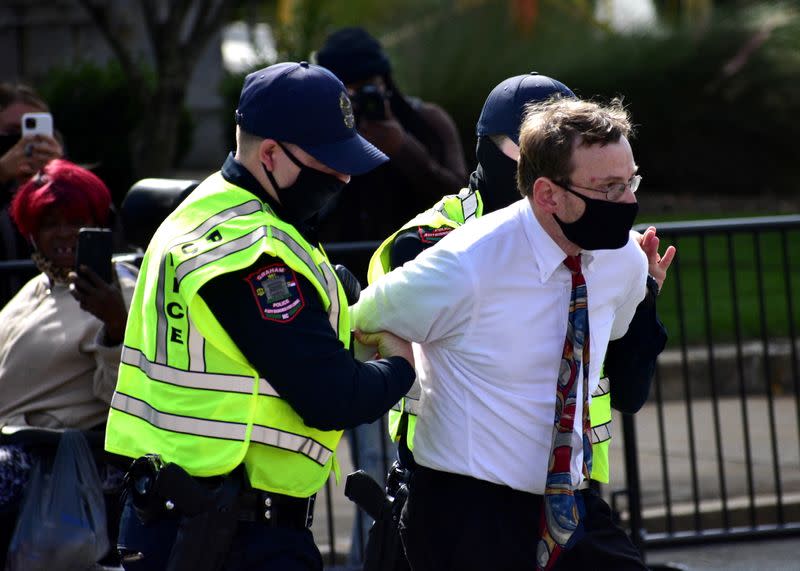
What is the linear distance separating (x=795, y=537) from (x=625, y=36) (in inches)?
487

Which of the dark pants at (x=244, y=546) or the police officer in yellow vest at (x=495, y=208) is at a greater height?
the police officer in yellow vest at (x=495, y=208)

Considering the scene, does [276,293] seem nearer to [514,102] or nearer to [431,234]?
[431,234]

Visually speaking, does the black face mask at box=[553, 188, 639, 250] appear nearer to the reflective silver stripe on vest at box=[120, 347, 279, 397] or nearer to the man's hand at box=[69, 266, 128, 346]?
the reflective silver stripe on vest at box=[120, 347, 279, 397]

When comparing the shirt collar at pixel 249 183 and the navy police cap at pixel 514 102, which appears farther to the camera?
the navy police cap at pixel 514 102

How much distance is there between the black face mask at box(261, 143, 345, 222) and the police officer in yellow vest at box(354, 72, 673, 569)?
546mm

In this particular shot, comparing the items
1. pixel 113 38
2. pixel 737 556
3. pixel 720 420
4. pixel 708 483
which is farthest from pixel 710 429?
pixel 113 38

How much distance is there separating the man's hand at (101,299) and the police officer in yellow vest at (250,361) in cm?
97

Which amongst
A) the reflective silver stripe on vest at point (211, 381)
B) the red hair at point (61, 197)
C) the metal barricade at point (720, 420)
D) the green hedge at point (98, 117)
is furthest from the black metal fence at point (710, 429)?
the green hedge at point (98, 117)

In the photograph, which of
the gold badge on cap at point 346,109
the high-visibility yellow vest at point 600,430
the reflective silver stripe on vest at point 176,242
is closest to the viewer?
the reflective silver stripe on vest at point 176,242

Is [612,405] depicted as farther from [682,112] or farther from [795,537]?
[682,112]

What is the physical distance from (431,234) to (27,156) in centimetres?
245

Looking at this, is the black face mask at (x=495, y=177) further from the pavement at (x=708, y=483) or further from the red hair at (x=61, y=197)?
the pavement at (x=708, y=483)

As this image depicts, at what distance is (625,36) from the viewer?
18.0m

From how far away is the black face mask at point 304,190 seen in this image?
10.4 ft
